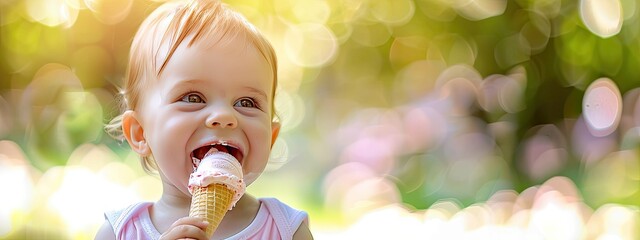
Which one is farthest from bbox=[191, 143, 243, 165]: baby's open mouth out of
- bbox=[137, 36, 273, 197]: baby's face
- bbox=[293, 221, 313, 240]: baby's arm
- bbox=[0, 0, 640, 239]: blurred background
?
bbox=[0, 0, 640, 239]: blurred background

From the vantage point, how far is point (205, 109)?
2.95 feet

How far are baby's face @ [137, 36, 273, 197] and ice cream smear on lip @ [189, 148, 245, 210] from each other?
0.09ft

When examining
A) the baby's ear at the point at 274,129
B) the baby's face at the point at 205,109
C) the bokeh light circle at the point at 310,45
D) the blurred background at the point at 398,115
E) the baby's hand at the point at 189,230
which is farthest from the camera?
the bokeh light circle at the point at 310,45

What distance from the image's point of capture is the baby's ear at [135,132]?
3.16 feet

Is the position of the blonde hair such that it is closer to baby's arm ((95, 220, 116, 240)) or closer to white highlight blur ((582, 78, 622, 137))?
baby's arm ((95, 220, 116, 240))

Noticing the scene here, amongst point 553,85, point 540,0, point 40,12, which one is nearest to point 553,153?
point 553,85

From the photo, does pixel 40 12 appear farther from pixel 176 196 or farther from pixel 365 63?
pixel 176 196

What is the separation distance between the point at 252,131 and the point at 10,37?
160cm

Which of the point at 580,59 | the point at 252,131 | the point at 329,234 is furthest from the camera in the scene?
the point at 580,59

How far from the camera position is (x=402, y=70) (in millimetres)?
2469

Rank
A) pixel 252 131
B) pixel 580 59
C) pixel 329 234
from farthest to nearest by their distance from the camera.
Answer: pixel 580 59
pixel 329 234
pixel 252 131

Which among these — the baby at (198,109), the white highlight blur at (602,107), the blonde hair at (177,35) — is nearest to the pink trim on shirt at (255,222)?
the baby at (198,109)

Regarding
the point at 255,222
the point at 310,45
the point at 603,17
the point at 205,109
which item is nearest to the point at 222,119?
the point at 205,109

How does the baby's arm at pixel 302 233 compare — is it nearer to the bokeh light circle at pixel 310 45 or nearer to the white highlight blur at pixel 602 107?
the bokeh light circle at pixel 310 45
